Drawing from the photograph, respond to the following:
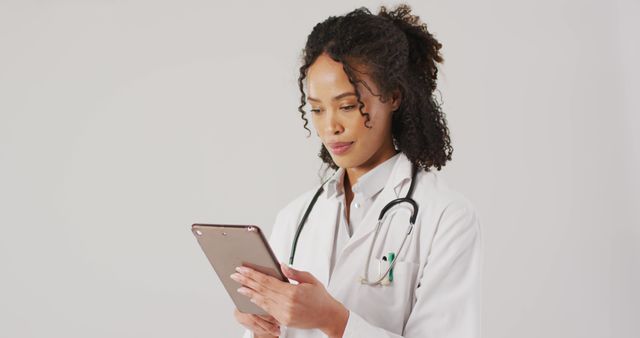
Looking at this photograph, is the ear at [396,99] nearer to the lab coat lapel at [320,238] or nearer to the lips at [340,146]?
the lips at [340,146]

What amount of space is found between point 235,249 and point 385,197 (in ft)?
1.36

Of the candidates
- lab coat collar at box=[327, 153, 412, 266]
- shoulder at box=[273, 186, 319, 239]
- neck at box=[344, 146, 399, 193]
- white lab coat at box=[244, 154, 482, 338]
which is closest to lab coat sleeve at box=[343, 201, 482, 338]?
white lab coat at box=[244, 154, 482, 338]

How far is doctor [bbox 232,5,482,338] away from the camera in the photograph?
168cm

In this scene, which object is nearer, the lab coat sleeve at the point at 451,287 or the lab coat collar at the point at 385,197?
the lab coat sleeve at the point at 451,287

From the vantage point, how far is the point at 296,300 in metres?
1.59

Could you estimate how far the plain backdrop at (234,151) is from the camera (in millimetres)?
3320

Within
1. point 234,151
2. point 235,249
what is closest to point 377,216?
point 235,249

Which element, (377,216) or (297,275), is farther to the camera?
(377,216)

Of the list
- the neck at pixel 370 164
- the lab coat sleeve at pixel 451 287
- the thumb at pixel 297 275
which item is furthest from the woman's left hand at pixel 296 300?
the neck at pixel 370 164

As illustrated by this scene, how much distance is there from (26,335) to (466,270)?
8.87ft

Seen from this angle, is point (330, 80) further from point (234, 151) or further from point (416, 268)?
point (234, 151)

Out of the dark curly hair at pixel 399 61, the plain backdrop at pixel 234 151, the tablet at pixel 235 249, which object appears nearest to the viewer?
the tablet at pixel 235 249

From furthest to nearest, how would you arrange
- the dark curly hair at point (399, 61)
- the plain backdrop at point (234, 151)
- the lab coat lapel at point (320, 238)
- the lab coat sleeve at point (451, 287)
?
the plain backdrop at point (234, 151)
the lab coat lapel at point (320, 238)
the dark curly hair at point (399, 61)
the lab coat sleeve at point (451, 287)

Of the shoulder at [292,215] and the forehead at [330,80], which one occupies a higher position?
the forehead at [330,80]
